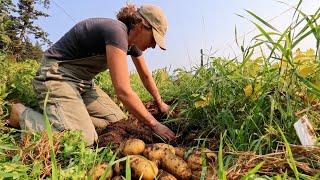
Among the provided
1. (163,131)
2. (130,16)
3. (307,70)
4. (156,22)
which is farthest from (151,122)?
(307,70)

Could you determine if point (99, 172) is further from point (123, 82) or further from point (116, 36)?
point (116, 36)

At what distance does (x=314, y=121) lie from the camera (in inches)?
106

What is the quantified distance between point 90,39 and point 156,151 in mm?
1542

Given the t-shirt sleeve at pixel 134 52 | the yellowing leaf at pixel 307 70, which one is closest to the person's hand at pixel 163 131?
the yellowing leaf at pixel 307 70

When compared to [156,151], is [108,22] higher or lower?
higher

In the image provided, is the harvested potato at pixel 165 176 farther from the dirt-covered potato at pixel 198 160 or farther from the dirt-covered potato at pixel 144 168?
the dirt-covered potato at pixel 198 160

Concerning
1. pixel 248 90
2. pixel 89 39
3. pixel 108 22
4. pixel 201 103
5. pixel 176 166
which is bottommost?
pixel 176 166

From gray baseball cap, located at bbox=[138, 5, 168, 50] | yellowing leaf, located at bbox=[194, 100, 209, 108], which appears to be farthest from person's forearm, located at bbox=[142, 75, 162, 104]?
yellowing leaf, located at bbox=[194, 100, 209, 108]

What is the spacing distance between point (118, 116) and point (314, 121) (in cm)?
222

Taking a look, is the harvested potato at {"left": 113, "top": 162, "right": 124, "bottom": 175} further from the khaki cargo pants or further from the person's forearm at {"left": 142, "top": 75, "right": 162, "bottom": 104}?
the person's forearm at {"left": 142, "top": 75, "right": 162, "bottom": 104}

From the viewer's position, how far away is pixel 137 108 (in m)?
3.40

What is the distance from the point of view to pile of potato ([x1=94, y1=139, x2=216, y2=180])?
95.0 inches

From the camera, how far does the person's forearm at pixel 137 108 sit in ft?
11.0

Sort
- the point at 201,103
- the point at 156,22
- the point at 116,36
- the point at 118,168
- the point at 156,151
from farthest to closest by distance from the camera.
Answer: the point at 156,22
the point at 116,36
the point at 201,103
the point at 156,151
the point at 118,168
